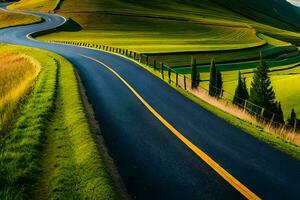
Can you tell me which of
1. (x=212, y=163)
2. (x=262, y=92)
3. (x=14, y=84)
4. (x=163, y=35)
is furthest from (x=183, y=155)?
(x=163, y=35)

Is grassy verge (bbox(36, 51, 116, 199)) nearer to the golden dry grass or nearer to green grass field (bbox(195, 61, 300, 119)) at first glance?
the golden dry grass

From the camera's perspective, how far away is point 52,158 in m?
11.7

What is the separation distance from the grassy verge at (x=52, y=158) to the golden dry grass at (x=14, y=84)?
0.67 metres

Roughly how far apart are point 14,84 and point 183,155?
18.7m

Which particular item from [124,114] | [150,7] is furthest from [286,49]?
[124,114]

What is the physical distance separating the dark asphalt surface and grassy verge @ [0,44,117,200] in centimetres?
78

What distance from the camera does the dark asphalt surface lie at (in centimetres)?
977

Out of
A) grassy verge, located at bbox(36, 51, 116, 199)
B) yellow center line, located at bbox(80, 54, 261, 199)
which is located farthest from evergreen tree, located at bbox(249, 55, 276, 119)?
grassy verge, located at bbox(36, 51, 116, 199)

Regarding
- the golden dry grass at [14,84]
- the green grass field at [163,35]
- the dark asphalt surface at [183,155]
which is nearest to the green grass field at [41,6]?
the green grass field at [163,35]

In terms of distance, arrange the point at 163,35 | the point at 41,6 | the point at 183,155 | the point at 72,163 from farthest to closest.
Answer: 1. the point at 41,6
2. the point at 163,35
3. the point at 183,155
4. the point at 72,163

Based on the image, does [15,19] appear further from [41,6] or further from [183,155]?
[183,155]

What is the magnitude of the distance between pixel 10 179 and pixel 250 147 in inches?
285

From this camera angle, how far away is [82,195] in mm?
9234

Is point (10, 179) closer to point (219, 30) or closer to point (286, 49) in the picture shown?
point (286, 49)
